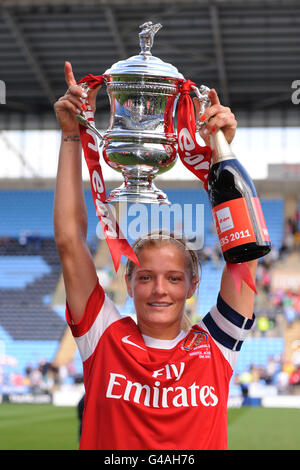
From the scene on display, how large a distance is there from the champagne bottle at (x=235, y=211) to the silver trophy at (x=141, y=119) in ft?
0.57

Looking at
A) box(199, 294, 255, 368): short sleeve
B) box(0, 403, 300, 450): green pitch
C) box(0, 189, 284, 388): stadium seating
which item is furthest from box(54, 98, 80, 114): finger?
box(0, 189, 284, 388): stadium seating

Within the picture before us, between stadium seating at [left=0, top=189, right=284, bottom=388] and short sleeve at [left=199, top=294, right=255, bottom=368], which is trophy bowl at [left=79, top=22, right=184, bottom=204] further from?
stadium seating at [left=0, top=189, right=284, bottom=388]

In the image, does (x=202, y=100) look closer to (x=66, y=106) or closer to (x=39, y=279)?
(x=66, y=106)

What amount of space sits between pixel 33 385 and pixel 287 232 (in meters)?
8.48

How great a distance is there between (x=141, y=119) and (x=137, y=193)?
0.18m

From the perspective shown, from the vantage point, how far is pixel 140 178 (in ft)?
6.22

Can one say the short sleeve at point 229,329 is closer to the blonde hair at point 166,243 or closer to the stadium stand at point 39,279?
the blonde hair at point 166,243

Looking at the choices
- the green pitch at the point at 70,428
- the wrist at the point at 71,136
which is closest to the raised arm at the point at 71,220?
the wrist at the point at 71,136

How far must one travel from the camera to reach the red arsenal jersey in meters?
1.73

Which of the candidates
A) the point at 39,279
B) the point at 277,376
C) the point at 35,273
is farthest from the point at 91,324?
the point at 35,273

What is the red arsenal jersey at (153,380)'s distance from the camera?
1.73 metres

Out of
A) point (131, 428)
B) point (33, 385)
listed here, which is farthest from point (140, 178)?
point (33, 385)

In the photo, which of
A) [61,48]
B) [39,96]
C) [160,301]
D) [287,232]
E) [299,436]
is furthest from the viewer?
[39,96]
